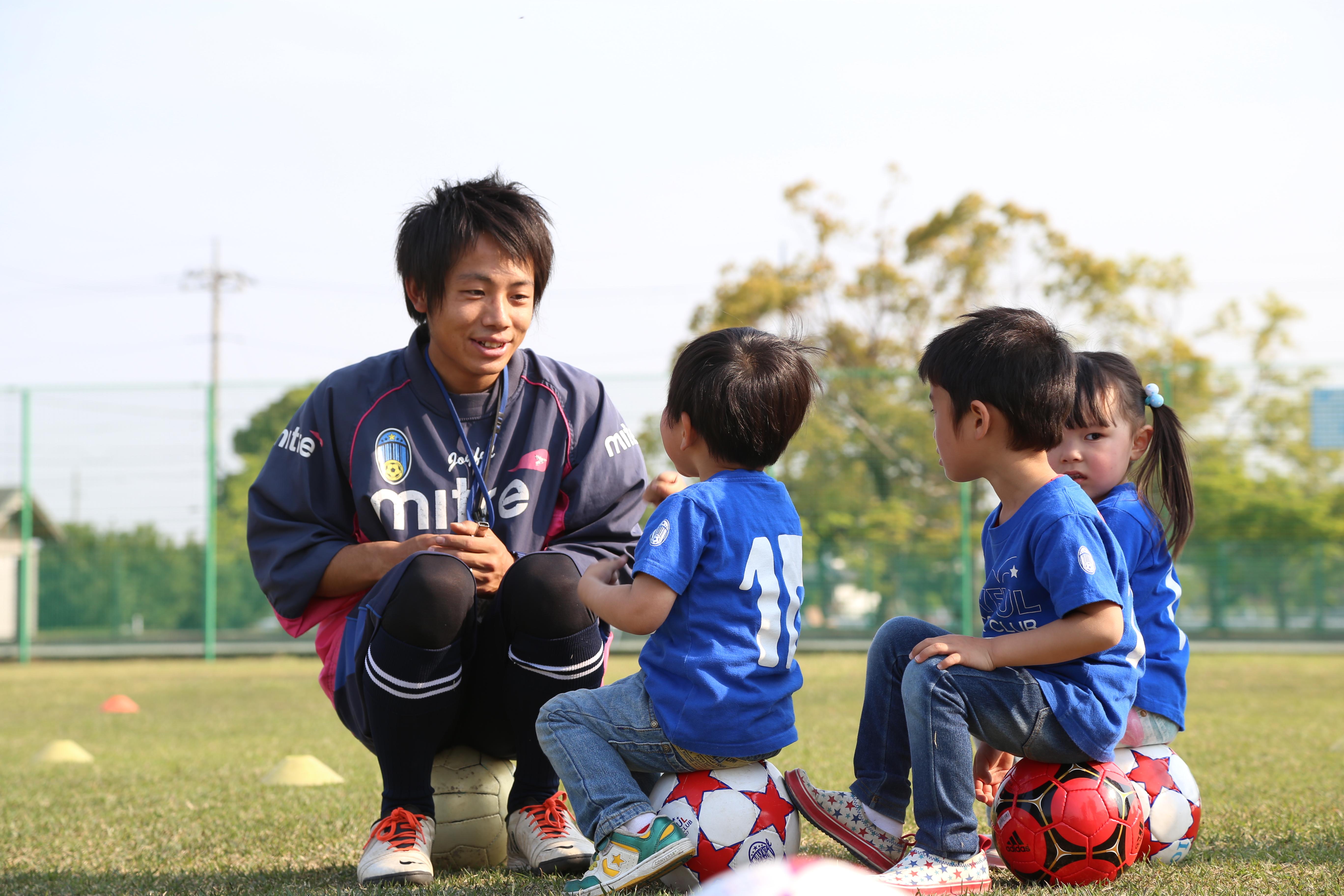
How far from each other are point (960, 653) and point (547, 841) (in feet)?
3.22

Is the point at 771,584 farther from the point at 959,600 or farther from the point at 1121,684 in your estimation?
the point at 959,600

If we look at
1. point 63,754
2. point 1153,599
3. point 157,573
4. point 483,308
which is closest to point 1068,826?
point 1153,599

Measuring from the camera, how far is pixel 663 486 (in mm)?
2721

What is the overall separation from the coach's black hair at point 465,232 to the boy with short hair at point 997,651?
1.01m

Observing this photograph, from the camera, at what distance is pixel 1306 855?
102 inches

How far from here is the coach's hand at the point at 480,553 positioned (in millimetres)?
2598

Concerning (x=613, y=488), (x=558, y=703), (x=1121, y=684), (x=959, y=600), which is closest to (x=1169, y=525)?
(x=1121, y=684)

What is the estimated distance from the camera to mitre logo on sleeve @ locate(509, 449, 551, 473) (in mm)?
2918

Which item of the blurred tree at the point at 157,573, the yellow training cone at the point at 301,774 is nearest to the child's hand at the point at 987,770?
the yellow training cone at the point at 301,774

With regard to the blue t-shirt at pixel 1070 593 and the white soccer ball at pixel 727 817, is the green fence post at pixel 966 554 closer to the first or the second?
the blue t-shirt at pixel 1070 593

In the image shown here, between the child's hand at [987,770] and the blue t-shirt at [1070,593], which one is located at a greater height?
the blue t-shirt at [1070,593]

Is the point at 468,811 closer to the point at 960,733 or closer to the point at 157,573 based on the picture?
the point at 960,733

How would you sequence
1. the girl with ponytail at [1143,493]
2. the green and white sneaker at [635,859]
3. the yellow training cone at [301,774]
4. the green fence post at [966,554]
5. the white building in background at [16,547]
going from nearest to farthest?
the green and white sneaker at [635,859], the girl with ponytail at [1143,493], the yellow training cone at [301,774], the green fence post at [966,554], the white building in background at [16,547]

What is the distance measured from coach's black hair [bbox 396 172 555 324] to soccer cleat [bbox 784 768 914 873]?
1.34 meters
